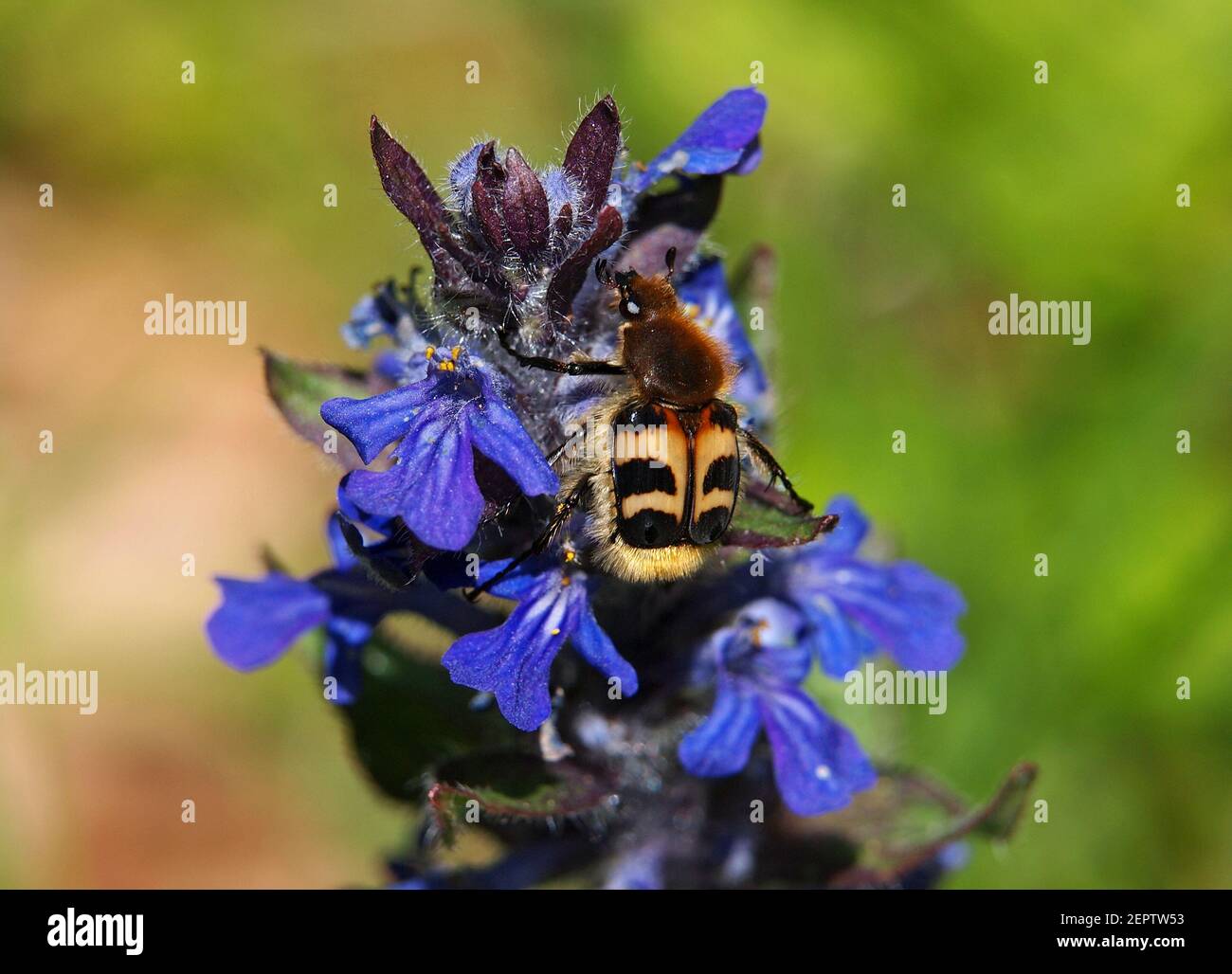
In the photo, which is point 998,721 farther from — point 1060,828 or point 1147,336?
point 1147,336

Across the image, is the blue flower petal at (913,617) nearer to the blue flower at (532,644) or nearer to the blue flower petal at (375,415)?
the blue flower at (532,644)

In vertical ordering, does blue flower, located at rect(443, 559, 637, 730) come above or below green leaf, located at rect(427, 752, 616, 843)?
above

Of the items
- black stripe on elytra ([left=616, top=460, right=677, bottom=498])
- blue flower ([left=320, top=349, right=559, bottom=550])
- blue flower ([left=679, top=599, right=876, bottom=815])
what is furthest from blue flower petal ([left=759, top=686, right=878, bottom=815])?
blue flower ([left=320, top=349, right=559, bottom=550])

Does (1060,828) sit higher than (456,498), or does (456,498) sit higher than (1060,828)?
(456,498)

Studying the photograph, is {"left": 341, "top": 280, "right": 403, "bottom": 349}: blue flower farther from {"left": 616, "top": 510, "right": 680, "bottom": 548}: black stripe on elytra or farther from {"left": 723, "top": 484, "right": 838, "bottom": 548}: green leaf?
{"left": 723, "top": 484, "right": 838, "bottom": 548}: green leaf

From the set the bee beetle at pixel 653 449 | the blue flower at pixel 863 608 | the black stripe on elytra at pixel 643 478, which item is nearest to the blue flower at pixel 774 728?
the blue flower at pixel 863 608
